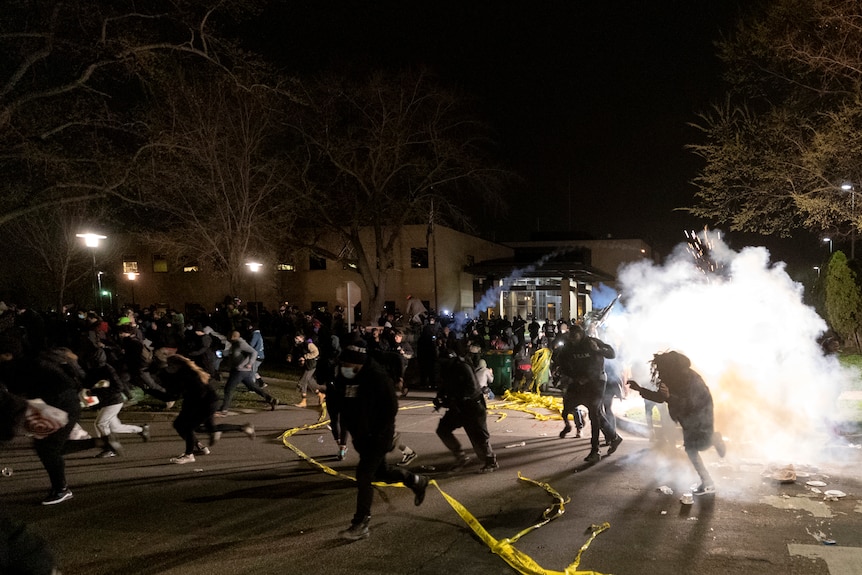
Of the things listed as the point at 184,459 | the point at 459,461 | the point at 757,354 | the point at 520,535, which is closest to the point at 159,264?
the point at 184,459

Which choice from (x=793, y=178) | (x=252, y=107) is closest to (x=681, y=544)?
(x=793, y=178)

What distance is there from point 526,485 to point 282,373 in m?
12.7

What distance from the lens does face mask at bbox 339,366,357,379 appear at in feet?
19.0

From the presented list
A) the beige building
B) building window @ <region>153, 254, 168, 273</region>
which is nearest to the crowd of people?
the beige building

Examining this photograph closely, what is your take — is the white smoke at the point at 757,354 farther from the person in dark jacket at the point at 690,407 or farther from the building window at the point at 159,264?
the building window at the point at 159,264

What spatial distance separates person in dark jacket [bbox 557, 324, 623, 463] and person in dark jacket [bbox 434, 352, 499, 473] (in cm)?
148

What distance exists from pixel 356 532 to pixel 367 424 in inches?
36.8

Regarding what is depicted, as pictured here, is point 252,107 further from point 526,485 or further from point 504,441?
point 526,485

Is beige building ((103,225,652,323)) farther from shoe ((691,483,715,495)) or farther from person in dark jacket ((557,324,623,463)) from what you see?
shoe ((691,483,715,495))

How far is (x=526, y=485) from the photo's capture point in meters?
7.00

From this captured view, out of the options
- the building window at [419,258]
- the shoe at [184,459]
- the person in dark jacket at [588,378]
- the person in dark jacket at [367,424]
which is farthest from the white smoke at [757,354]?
the building window at [419,258]

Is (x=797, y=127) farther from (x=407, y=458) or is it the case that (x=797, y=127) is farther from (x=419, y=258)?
(x=419, y=258)

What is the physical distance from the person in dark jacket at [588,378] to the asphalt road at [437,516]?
0.38 metres

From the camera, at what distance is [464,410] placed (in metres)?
7.73
